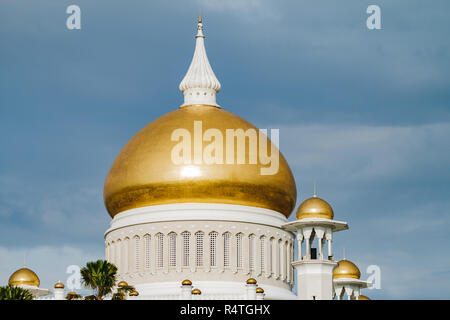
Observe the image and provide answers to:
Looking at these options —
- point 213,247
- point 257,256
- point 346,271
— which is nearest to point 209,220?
point 213,247

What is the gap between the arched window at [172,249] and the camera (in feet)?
192

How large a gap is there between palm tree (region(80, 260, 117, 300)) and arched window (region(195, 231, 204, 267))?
37.0ft

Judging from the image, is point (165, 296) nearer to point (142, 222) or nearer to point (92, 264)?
point (142, 222)

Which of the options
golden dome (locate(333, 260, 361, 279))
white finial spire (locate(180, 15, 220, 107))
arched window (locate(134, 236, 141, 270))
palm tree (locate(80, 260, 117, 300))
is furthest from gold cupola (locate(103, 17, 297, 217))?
palm tree (locate(80, 260, 117, 300))

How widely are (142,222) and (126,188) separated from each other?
233 cm

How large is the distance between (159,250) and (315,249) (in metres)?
8.48

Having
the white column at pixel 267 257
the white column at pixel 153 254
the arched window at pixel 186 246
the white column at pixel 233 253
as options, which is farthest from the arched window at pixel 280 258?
the white column at pixel 153 254

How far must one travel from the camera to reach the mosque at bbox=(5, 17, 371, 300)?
57.7 metres

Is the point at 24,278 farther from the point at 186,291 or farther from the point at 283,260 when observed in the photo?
the point at 283,260

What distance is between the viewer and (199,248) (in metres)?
58.5
